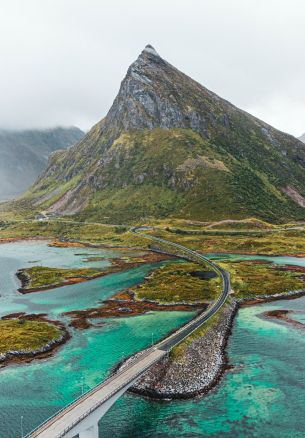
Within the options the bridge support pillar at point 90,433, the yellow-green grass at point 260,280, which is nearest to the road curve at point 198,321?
the yellow-green grass at point 260,280

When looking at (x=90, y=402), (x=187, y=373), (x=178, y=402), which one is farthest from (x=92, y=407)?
(x=187, y=373)

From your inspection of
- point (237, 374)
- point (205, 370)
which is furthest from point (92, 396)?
point (237, 374)

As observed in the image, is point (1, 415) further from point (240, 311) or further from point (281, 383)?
point (240, 311)

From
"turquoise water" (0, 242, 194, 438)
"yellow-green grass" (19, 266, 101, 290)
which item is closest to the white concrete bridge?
"turquoise water" (0, 242, 194, 438)

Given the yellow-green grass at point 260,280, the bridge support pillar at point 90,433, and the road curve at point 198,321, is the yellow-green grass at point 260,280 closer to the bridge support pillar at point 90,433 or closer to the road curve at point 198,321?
the road curve at point 198,321

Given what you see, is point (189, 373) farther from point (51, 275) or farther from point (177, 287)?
point (51, 275)

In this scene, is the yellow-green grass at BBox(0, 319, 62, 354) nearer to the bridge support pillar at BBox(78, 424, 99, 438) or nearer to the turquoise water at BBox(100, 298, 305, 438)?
the turquoise water at BBox(100, 298, 305, 438)
